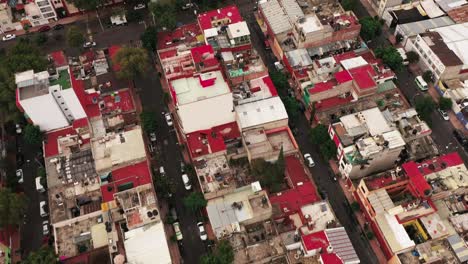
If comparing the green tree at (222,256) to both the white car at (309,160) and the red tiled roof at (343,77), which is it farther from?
the red tiled roof at (343,77)

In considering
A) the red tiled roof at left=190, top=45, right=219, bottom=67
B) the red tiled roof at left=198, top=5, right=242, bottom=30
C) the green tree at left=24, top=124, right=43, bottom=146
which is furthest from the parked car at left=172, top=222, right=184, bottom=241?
the red tiled roof at left=198, top=5, right=242, bottom=30

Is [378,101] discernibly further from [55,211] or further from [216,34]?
[55,211]

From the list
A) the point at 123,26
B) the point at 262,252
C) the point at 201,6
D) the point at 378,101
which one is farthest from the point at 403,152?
the point at 123,26

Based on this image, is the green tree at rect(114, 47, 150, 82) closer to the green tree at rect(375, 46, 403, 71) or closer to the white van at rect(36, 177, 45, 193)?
the white van at rect(36, 177, 45, 193)

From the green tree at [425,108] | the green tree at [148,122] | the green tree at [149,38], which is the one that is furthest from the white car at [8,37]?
the green tree at [425,108]

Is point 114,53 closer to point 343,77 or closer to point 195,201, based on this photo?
point 195,201
